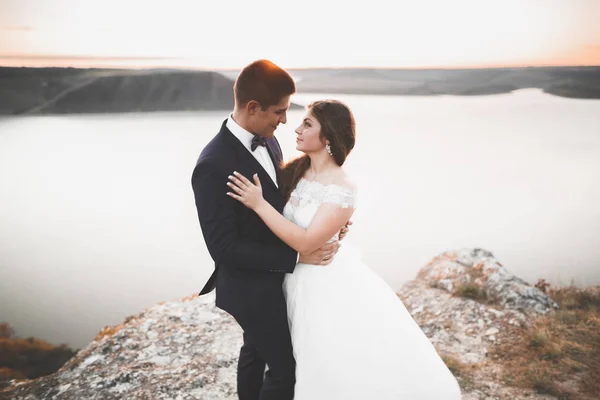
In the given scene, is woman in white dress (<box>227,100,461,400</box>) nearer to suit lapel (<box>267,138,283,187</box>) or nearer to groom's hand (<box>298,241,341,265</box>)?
groom's hand (<box>298,241,341,265</box>)

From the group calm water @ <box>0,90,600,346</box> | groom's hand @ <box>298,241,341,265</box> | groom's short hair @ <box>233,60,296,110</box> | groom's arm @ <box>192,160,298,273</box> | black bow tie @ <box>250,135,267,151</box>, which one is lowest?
calm water @ <box>0,90,600,346</box>

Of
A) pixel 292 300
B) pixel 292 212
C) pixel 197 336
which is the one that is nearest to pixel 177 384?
pixel 197 336

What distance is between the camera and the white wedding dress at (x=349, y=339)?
1782 mm

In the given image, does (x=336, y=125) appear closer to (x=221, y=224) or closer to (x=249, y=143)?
(x=249, y=143)

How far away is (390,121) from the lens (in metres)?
26.0

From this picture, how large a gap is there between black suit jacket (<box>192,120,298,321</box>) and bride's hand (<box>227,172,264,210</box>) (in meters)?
0.04

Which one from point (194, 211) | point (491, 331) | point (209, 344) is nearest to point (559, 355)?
point (491, 331)

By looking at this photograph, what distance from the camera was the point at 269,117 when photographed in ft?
6.20

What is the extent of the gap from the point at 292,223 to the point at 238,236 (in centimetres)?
24

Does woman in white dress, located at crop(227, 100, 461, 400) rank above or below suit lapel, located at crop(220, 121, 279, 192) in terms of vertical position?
A: below

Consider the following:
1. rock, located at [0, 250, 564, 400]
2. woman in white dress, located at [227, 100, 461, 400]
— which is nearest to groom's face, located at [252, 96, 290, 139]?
woman in white dress, located at [227, 100, 461, 400]

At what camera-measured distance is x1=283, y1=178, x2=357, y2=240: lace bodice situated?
6.12 feet

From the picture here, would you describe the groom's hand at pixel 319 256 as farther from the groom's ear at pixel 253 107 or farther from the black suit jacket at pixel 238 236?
the groom's ear at pixel 253 107

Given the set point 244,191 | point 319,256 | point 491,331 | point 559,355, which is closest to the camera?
point 244,191
